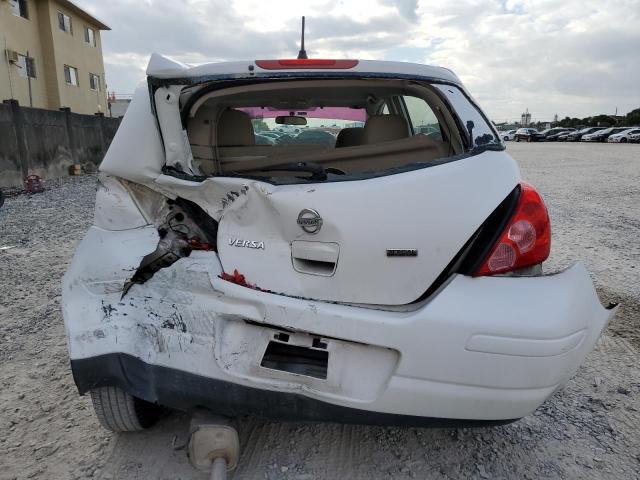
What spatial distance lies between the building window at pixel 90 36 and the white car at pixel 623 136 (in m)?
42.4

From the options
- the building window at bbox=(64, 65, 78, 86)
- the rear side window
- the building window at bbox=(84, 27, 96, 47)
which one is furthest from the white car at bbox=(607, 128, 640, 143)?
the rear side window

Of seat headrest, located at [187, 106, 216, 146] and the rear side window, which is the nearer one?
the rear side window

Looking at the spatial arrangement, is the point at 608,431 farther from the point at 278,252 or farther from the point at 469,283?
the point at 278,252

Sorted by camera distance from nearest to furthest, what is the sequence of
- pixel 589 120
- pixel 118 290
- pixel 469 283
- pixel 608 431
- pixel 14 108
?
1. pixel 469 283
2. pixel 118 290
3. pixel 608 431
4. pixel 14 108
5. pixel 589 120

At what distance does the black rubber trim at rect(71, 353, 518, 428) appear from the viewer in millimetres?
1763

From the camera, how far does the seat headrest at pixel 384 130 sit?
8.37ft

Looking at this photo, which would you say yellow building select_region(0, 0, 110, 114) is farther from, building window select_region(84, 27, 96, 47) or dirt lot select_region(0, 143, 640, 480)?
dirt lot select_region(0, 143, 640, 480)

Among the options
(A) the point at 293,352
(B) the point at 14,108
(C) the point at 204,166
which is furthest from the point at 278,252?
(B) the point at 14,108

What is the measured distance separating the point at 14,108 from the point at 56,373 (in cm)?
1120

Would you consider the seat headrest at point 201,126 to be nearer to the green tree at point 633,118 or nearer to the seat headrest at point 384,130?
the seat headrest at point 384,130

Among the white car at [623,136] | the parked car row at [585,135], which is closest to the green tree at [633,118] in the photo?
the parked car row at [585,135]

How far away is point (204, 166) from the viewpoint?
2469 millimetres

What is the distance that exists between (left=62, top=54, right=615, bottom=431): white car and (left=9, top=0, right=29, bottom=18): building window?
94.3 ft

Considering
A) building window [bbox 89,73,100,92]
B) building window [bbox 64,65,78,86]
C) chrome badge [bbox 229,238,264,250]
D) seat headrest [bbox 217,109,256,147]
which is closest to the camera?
chrome badge [bbox 229,238,264,250]
